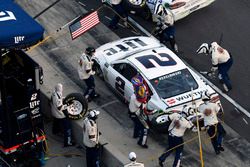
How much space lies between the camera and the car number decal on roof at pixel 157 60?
68.1 feet

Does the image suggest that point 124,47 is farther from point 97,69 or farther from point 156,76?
point 156,76

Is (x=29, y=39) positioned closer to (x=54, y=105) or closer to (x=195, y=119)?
(x=54, y=105)

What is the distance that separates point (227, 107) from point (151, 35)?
431 cm

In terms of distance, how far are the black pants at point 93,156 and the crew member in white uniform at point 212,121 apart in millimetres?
2984

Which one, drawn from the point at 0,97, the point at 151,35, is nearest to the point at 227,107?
the point at 151,35

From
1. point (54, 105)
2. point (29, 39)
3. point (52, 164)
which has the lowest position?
point (52, 164)

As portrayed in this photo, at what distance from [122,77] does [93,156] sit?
323cm

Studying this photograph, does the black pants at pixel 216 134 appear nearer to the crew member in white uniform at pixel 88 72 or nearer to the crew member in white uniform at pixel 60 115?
the crew member in white uniform at pixel 60 115

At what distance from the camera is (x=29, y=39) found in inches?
664

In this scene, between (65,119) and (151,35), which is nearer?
(65,119)

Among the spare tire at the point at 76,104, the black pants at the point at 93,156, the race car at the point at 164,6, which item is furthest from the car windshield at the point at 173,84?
the race car at the point at 164,6

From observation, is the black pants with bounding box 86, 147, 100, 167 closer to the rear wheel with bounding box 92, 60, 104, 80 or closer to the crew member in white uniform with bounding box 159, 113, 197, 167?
the crew member in white uniform with bounding box 159, 113, 197, 167

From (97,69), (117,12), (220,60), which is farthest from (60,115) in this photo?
(117,12)

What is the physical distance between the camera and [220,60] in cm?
2194
